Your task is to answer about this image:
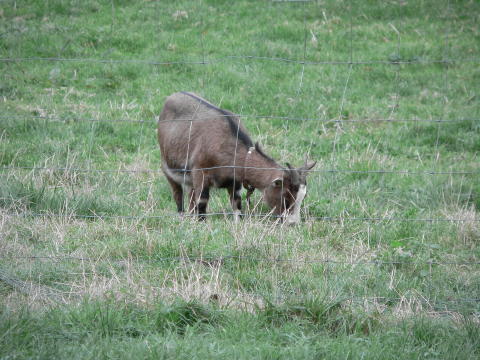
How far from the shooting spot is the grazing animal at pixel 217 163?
7.11 metres

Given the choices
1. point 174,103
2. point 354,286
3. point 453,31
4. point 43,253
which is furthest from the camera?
point 453,31

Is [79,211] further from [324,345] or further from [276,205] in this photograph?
[324,345]

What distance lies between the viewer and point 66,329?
13.5 ft

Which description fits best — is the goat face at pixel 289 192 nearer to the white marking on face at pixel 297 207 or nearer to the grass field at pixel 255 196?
the white marking on face at pixel 297 207

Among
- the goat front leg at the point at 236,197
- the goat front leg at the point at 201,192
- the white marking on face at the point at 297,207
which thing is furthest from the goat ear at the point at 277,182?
the goat front leg at the point at 201,192

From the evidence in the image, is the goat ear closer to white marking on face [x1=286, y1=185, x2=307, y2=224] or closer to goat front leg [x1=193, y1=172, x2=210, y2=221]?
white marking on face [x1=286, y1=185, x2=307, y2=224]

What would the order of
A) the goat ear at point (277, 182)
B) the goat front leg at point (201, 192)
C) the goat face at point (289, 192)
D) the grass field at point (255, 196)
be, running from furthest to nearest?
the goat front leg at point (201, 192)
the goat ear at point (277, 182)
the goat face at point (289, 192)
the grass field at point (255, 196)

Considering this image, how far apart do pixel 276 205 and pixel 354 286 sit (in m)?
2.47

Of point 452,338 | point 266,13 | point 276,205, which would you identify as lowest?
point 276,205

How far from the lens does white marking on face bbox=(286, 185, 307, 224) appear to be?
6.57 meters

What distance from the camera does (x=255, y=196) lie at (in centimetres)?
789

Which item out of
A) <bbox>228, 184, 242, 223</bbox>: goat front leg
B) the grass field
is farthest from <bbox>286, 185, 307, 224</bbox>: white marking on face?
<bbox>228, 184, 242, 223</bbox>: goat front leg

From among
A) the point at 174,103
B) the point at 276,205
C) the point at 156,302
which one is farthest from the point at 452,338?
the point at 174,103

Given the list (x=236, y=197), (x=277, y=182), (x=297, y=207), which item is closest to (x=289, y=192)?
(x=277, y=182)
